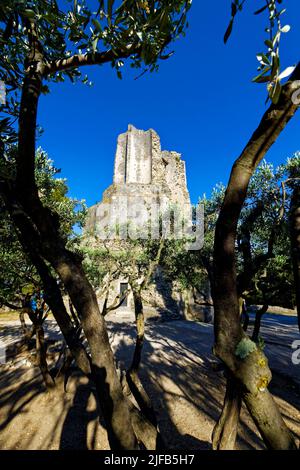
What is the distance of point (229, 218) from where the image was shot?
82.0 inches

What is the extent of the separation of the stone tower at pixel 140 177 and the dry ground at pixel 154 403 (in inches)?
549

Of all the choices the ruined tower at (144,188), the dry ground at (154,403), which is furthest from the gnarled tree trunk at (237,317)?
the ruined tower at (144,188)

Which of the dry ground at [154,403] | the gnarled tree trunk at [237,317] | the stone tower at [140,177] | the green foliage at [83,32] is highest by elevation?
the stone tower at [140,177]

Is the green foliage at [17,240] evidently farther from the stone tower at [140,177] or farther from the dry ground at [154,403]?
the stone tower at [140,177]

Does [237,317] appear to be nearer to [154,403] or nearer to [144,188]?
[154,403]

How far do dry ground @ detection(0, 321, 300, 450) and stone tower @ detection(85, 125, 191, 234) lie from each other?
45.8 feet

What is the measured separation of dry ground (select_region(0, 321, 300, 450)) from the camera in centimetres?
518

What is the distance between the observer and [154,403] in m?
6.87

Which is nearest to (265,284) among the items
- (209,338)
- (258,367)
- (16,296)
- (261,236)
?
(261,236)

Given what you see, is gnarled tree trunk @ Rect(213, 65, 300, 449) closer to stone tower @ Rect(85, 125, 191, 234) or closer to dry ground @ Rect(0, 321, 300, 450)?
dry ground @ Rect(0, 321, 300, 450)

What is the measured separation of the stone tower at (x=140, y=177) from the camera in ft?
76.7

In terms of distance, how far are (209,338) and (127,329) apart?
5.59m

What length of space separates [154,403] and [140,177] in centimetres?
2246
